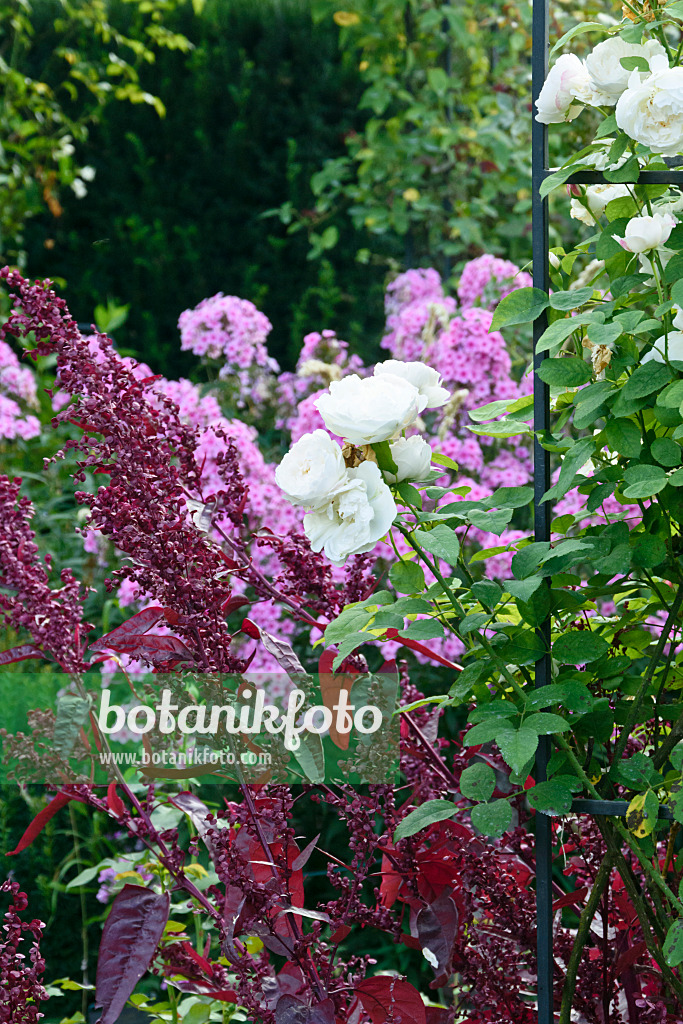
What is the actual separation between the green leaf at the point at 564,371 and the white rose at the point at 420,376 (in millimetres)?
109

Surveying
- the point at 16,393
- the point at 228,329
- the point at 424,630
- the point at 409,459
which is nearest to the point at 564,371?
the point at 409,459

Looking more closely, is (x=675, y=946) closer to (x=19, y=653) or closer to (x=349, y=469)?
(x=349, y=469)

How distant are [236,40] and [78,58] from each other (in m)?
0.75

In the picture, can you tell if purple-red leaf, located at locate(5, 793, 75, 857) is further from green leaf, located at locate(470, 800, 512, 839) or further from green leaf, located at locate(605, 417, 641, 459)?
green leaf, located at locate(605, 417, 641, 459)

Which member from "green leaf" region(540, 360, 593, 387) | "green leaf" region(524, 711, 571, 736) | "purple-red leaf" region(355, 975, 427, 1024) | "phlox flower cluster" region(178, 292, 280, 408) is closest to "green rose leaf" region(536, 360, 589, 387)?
"green leaf" region(540, 360, 593, 387)

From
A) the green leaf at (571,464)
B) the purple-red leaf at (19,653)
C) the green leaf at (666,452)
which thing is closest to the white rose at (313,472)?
the green leaf at (571,464)

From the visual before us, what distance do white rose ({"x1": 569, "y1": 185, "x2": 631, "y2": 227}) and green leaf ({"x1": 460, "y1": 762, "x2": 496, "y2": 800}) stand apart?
0.65 meters

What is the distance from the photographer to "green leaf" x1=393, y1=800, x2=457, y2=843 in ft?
3.00

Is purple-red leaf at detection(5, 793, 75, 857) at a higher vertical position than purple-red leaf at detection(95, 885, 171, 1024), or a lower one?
higher

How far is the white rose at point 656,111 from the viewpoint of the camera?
2.72 feet

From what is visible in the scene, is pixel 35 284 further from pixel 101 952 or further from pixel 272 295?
pixel 272 295

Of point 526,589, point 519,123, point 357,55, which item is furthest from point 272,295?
point 526,589

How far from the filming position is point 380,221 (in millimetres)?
3691

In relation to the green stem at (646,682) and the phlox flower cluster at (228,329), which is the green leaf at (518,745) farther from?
the phlox flower cluster at (228,329)
